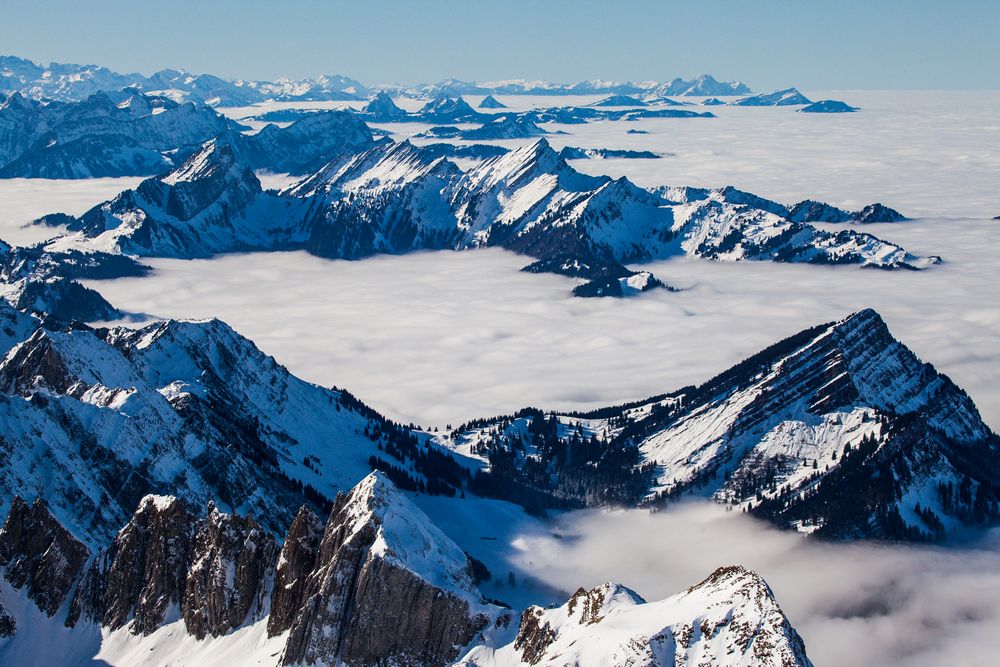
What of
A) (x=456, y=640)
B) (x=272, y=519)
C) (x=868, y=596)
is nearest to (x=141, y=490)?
(x=272, y=519)

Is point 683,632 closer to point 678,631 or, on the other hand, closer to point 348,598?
point 678,631

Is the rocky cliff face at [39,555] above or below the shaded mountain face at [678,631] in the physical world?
below

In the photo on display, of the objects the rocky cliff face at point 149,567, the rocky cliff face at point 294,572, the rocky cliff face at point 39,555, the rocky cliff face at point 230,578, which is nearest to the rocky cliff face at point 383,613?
the rocky cliff face at point 294,572

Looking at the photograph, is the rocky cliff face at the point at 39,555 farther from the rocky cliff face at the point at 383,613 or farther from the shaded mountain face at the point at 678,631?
the shaded mountain face at the point at 678,631

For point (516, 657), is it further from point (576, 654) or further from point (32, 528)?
point (32, 528)

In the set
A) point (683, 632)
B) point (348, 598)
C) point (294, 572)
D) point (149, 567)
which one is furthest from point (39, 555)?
point (683, 632)

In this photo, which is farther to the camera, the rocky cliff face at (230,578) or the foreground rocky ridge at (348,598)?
the rocky cliff face at (230,578)

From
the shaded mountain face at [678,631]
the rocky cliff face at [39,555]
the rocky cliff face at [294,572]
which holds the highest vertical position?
the shaded mountain face at [678,631]
